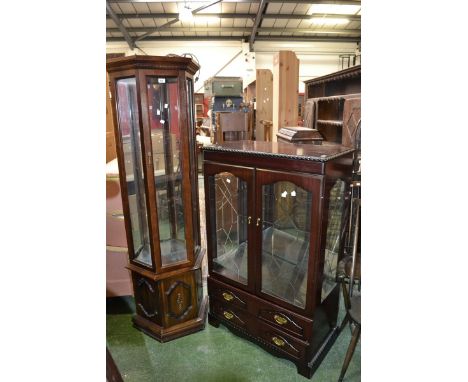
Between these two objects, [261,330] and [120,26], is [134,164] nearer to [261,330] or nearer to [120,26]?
[261,330]

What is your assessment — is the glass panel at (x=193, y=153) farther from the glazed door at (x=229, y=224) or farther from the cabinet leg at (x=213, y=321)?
the cabinet leg at (x=213, y=321)

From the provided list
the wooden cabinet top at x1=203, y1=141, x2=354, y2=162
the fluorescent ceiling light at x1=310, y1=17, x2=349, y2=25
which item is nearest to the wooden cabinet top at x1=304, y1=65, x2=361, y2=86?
the wooden cabinet top at x1=203, y1=141, x2=354, y2=162

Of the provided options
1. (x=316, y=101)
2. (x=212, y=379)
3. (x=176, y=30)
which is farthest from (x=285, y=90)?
(x=176, y=30)

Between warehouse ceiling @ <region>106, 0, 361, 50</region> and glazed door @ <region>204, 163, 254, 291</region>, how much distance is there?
4.42 meters

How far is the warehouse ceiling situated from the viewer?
5.72 meters

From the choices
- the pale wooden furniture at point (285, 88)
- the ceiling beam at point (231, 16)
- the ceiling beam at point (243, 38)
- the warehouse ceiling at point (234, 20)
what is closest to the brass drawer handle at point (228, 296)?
the pale wooden furniture at point (285, 88)

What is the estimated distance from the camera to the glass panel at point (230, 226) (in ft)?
5.96

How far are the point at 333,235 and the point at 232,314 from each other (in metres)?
0.82

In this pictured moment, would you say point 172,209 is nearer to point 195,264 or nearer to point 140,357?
point 195,264

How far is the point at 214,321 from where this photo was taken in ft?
6.74

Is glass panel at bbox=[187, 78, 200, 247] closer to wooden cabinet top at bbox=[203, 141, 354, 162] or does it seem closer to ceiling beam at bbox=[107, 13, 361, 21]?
wooden cabinet top at bbox=[203, 141, 354, 162]

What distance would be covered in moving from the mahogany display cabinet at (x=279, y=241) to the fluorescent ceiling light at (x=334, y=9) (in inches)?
218
